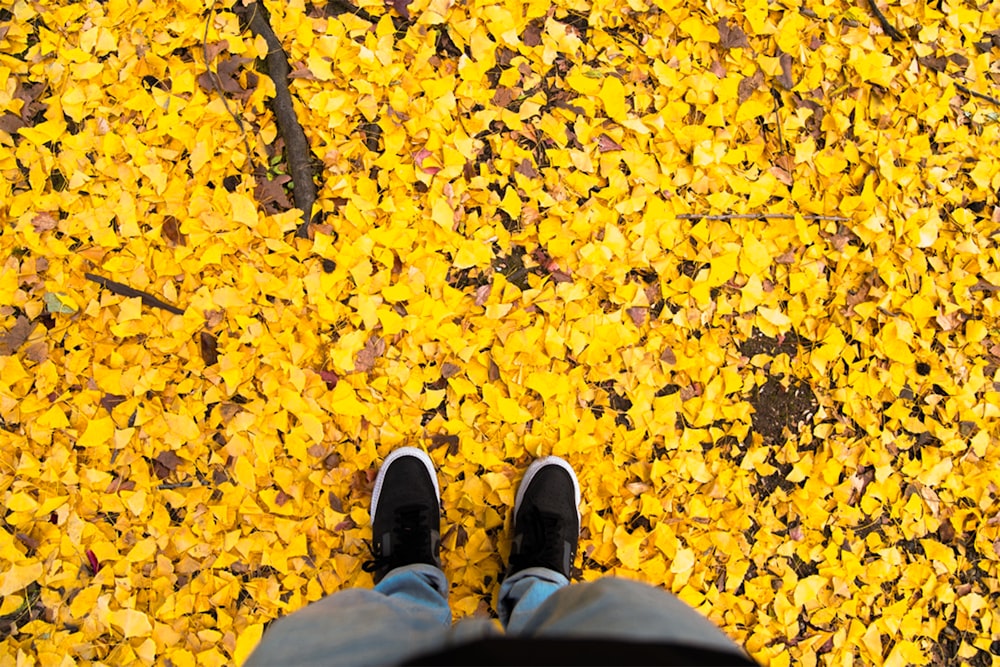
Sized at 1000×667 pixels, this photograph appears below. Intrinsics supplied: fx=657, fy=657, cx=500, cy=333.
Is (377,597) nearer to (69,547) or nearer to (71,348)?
(69,547)

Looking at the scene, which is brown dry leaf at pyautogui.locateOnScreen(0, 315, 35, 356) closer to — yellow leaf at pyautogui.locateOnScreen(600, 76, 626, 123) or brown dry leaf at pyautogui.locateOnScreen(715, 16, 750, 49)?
yellow leaf at pyautogui.locateOnScreen(600, 76, 626, 123)

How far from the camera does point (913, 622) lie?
1956 mm

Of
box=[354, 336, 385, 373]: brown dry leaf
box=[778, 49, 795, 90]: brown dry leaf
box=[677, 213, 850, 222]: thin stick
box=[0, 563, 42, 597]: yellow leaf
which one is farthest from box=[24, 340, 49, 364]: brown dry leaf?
box=[778, 49, 795, 90]: brown dry leaf

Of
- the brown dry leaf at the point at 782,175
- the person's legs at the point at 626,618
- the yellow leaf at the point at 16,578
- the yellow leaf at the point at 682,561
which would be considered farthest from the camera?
the brown dry leaf at the point at 782,175

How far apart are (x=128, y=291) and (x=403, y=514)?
3.33 ft

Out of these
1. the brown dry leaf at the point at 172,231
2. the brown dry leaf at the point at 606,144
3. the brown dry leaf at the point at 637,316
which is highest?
the brown dry leaf at the point at 606,144

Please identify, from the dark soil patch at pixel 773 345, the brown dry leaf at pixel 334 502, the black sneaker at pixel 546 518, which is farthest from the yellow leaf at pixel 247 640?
the dark soil patch at pixel 773 345

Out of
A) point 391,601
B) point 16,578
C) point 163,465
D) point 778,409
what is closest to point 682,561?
point 778,409

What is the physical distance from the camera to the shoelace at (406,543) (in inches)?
72.7

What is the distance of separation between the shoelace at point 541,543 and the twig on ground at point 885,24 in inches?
71.9

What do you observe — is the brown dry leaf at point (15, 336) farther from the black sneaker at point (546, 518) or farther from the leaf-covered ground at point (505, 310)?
the black sneaker at point (546, 518)

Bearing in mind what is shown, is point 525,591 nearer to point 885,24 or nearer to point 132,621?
point 132,621

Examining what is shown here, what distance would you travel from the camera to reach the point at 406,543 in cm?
186

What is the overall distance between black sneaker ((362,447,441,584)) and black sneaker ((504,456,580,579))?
0.81ft
